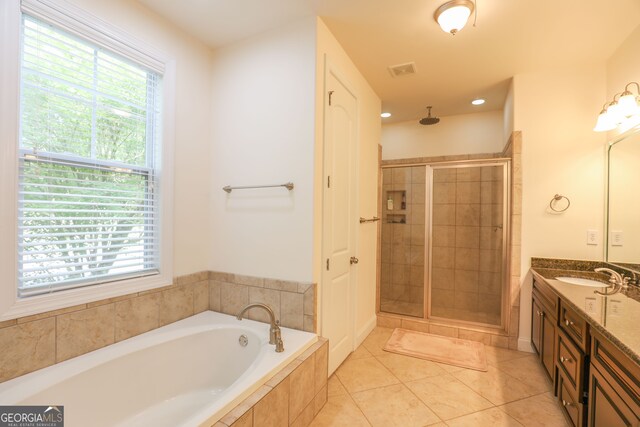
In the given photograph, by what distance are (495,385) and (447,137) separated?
9.59 ft

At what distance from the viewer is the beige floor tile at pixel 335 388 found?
2.15 metres

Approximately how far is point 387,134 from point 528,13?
2.41 metres

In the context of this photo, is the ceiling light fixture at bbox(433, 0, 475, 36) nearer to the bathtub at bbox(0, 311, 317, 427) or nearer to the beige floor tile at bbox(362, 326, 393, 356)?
the bathtub at bbox(0, 311, 317, 427)

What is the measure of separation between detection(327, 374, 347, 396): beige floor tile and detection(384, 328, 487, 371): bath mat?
0.73 m

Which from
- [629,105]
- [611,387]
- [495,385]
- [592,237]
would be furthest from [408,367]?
[629,105]

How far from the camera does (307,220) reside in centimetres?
204

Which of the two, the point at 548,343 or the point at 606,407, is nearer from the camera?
the point at 606,407

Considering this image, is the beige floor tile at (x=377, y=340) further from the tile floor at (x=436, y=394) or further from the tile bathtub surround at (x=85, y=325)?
the tile bathtub surround at (x=85, y=325)

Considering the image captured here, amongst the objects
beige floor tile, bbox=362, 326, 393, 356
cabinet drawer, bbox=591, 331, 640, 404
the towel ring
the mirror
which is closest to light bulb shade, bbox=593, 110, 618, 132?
the mirror

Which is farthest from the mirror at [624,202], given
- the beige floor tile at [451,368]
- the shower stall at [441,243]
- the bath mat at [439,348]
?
the beige floor tile at [451,368]

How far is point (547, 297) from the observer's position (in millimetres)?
2215

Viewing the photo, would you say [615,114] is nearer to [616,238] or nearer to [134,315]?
[616,238]

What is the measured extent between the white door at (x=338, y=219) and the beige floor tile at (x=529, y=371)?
132 centimetres

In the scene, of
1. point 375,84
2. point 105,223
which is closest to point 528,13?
point 375,84
